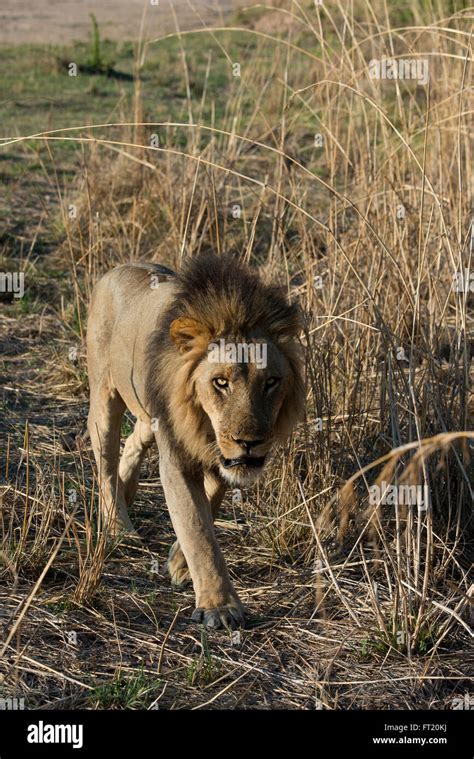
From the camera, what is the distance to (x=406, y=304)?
6.25 metres

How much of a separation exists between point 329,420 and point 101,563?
1.33m

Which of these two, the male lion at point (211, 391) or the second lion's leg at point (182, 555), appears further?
the second lion's leg at point (182, 555)

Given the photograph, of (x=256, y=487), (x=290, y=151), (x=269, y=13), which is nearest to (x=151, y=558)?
(x=256, y=487)

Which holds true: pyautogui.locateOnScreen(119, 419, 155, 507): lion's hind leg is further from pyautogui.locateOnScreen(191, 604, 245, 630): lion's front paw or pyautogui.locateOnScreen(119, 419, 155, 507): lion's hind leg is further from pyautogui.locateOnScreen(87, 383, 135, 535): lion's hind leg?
pyautogui.locateOnScreen(191, 604, 245, 630): lion's front paw

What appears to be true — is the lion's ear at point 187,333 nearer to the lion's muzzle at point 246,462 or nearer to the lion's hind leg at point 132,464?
the lion's muzzle at point 246,462

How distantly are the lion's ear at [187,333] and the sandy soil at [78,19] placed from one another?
1209 centimetres

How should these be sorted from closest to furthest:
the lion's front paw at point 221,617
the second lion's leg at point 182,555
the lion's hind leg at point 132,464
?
the lion's front paw at point 221,617, the second lion's leg at point 182,555, the lion's hind leg at point 132,464

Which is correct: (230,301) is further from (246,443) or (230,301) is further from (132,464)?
(132,464)

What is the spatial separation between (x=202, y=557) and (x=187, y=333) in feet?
3.12

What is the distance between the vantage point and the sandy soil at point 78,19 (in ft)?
55.1

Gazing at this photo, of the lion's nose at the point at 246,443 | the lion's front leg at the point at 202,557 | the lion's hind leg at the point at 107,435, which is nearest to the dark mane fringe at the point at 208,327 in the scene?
the lion's front leg at the point at 202,557

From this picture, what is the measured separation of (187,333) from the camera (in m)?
4.84

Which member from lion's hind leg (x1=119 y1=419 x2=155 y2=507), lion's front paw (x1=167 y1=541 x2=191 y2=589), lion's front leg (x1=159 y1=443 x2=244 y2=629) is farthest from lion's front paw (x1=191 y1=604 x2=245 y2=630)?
lion's hind leg (x1=119 y1=419 x2=155 y2=507)

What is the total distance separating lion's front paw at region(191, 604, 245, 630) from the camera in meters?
4.89
